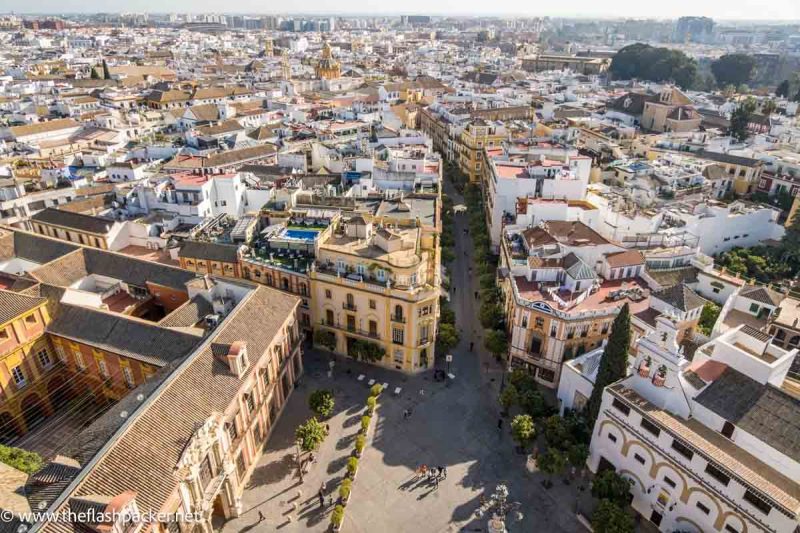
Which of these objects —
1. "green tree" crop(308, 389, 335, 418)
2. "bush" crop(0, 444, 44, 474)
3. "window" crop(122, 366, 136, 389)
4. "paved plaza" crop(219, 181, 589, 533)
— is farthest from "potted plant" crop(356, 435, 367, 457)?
"bush" crop(0, 444, 44, 474)

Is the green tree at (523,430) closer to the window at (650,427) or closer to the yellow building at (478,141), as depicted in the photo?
the window at (650,427)

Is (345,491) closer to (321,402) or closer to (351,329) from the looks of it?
(321,402)

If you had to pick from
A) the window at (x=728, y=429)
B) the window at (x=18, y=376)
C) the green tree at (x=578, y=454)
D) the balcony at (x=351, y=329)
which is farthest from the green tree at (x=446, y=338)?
the window at (x=18, y=376)

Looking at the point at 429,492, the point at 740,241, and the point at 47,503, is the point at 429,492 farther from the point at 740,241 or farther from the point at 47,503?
the point at 740,241

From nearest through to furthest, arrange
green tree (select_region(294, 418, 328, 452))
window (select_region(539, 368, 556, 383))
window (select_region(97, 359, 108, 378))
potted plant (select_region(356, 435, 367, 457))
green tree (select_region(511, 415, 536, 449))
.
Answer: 1. green tree (select_region(294, 418, 328, 452))
2. green tree (select_region(511, 415, 536, 449))
3. potted plant (select_region(356, 435, 367, 457))
4. window (select_region(97, 359, 108, 378))
5. window (select_region(539, 368, 556, 383))

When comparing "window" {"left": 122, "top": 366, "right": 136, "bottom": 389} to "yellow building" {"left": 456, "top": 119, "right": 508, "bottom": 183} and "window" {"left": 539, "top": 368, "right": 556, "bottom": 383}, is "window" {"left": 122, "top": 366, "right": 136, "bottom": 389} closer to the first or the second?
"window" {"left": 539, "top": 368, "right": 556, "bottom": 383}

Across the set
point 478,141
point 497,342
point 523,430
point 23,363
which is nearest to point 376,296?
point 497,342
